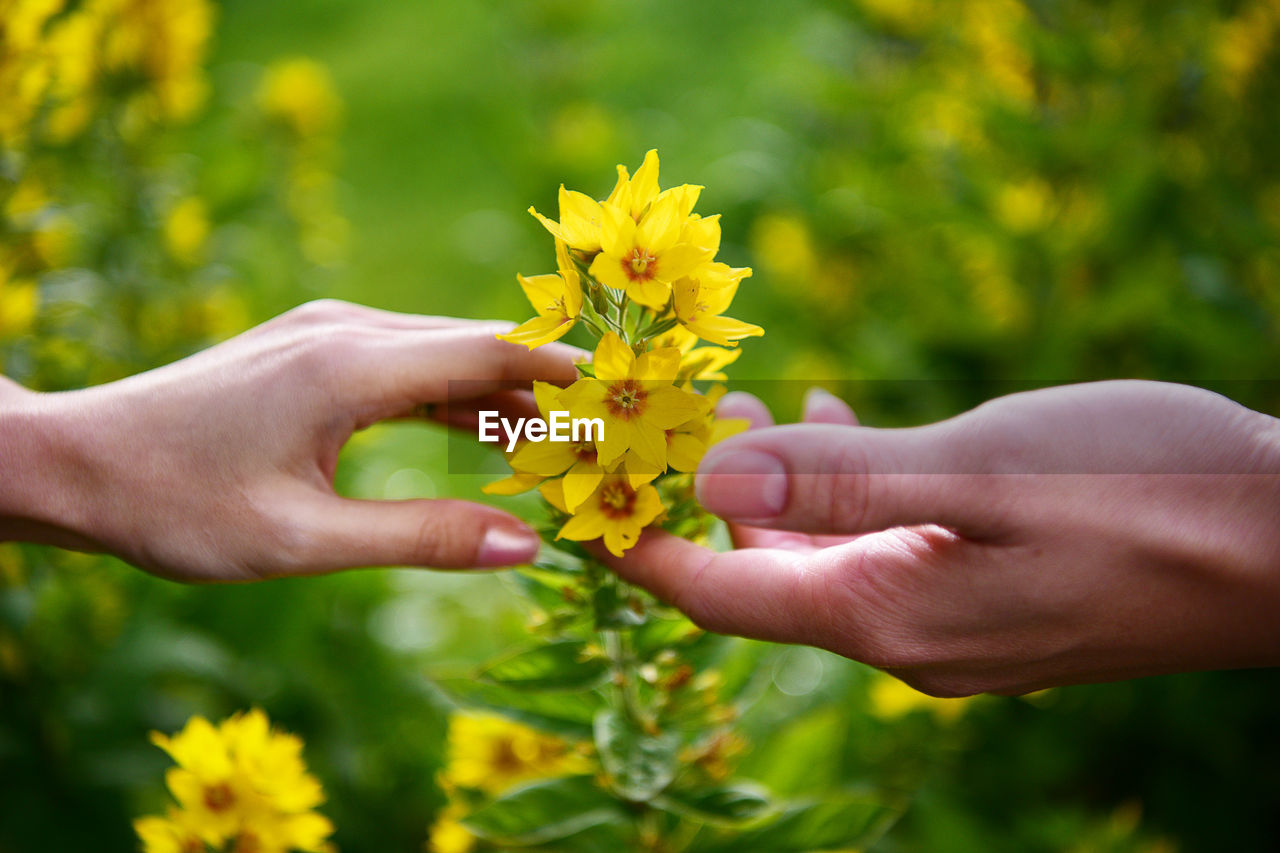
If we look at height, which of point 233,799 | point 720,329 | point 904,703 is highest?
point 720,329

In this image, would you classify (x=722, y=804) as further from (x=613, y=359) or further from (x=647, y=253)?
(x=647, y=253)

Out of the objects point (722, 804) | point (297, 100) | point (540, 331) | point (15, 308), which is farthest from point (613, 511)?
point (297, 100)

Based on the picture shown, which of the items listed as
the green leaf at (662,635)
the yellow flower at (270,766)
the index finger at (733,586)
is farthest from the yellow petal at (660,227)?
the yellow flower at (270,766)

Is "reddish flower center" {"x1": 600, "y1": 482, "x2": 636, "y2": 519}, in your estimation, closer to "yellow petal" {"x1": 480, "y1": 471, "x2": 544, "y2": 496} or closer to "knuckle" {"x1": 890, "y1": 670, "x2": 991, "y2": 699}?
"yellow petal" {"x1": 480, "y1": 471, "x2": 544, "y2": 496}

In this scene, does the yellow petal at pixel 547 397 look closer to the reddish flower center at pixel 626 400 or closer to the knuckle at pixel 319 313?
the reddish flower center at pixel 626 400

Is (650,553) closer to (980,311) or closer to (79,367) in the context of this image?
(79,367)
